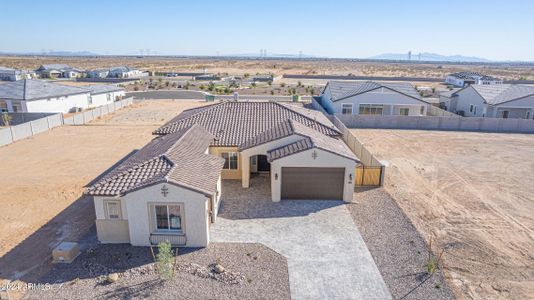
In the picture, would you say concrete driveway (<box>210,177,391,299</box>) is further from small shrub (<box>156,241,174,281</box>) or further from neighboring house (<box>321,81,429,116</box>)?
neighboring house (<box>321,81,429,116</box>)

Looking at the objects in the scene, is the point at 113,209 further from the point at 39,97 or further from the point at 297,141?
the point at 39,97

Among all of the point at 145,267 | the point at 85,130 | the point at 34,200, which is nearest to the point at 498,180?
the point at 145,267

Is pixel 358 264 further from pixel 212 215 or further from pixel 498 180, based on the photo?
pixel 498 180

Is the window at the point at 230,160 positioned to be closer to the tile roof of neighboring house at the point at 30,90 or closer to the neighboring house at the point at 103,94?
the tile roof of neighboring house at the point at 30,90

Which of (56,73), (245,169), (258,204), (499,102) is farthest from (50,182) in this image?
(56,73)

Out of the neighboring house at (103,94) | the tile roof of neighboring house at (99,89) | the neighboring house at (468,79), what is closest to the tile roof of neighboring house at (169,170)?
the neighboring house at (103,94)
